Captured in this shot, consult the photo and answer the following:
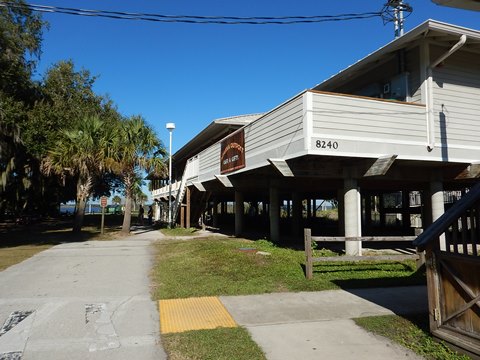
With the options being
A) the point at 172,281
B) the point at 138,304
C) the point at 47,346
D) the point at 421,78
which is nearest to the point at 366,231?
the point at 421,78

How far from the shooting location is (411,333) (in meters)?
5.35

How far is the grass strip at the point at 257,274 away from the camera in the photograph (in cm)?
831

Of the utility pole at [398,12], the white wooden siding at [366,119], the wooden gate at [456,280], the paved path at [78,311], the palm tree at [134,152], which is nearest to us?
the wooden gate at [456,280]

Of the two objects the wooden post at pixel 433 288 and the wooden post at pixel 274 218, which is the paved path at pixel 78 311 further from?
the wooden post at pixel 274 218

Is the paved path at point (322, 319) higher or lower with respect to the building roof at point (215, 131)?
lower

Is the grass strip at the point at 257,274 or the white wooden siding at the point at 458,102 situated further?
the white wooden siding at the point at 458,102

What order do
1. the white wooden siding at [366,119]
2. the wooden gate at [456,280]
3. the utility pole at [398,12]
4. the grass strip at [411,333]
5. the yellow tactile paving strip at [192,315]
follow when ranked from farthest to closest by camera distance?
the utility pole at [398,12]
the white wooden siding at [366,119]
the yellow tactile paving strip at [192,315]
the grass strip at [411,333]
the wooden gate at [456,280]

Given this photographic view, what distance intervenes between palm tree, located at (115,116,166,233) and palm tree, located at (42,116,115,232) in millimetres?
588

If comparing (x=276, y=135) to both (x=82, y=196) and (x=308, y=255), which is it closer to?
(x=308, y=255)

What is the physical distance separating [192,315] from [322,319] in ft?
6.25

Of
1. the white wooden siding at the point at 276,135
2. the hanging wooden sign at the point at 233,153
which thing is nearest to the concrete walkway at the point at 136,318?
the white wooden siding at the point at 276,135

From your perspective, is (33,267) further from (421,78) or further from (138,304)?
(421,78)

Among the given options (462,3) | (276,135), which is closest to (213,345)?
(462,3)

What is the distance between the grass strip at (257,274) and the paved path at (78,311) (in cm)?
72
